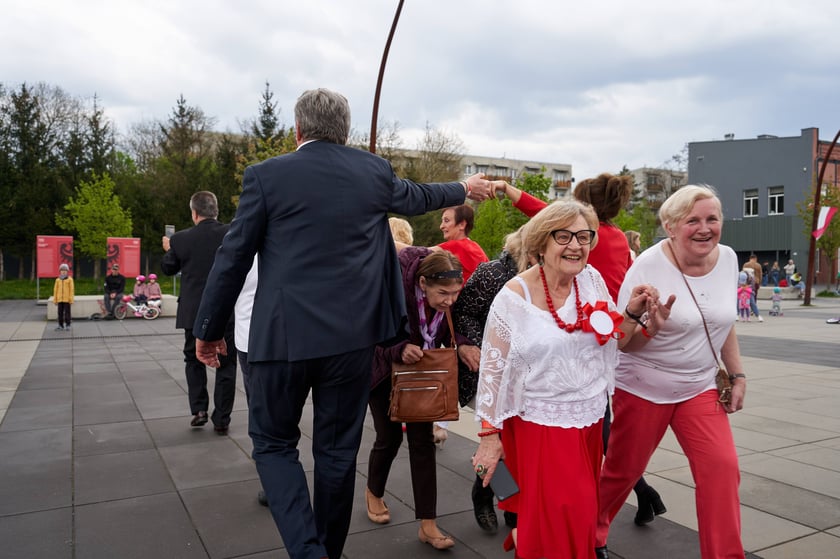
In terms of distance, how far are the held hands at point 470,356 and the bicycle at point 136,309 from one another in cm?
1852

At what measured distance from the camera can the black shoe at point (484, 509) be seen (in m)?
3.79

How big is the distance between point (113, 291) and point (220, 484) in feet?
56.0

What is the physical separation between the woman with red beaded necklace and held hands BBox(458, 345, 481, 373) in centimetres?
79

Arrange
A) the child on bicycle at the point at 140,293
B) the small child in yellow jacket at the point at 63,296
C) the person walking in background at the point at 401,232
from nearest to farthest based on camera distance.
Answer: the person walking in background at the point at 401,232 < the small child in yellow jacket at the point at 63,296 < the child on bicycle at the point at 140,293

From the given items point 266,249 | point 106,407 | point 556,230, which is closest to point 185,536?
point 266,249

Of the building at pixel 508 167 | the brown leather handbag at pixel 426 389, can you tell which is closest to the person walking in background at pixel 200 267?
the brown leather handbag at pixel 426 389

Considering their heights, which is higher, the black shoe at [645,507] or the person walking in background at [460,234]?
the person walking in background at [460,234]

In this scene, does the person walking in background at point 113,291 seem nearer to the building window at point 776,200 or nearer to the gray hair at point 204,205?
the gray hair at point 204,205

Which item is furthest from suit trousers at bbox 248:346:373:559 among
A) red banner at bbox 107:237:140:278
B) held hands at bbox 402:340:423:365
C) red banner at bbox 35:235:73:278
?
red banner at bbox 35:235:73:278

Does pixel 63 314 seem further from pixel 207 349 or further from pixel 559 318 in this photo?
pixel 559 318

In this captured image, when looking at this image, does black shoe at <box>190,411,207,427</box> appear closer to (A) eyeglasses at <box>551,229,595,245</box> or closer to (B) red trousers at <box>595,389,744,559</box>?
(B) red trousers at <box>595,389,744,559</box>

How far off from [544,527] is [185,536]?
6.79 ft

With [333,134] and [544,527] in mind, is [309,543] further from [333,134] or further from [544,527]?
[333,134]

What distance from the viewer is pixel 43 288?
3525 cm
